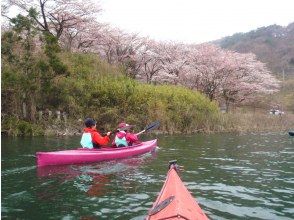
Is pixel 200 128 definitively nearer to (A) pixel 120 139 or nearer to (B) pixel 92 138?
(A) pixel 120 139

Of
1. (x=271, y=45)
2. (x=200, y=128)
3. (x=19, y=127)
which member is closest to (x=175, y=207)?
(x=19, y=127)

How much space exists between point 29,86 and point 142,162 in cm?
1045

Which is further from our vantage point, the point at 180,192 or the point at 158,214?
the point at 180,192

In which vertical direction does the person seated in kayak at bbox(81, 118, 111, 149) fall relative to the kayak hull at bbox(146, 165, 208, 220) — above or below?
above

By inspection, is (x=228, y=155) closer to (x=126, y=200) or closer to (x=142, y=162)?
(x=142, y=162)

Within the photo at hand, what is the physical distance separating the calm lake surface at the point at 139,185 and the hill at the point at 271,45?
57.1 metres

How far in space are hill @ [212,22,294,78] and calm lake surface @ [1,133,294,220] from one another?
187 ft

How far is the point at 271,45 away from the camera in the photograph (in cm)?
7606

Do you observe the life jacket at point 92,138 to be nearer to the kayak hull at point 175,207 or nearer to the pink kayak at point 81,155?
the pink kayak at point 81,155

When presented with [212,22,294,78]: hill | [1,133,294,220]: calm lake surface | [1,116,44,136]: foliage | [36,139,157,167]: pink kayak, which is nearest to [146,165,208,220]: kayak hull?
[1,133,294,220]: calm lake surface

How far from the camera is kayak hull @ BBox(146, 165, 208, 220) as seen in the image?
481cm

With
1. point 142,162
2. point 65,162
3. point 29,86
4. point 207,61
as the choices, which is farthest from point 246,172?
point 207,61

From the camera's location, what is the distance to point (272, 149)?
52.7ft

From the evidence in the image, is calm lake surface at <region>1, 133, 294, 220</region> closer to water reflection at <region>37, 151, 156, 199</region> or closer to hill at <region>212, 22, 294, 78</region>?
water reflection at <region>37, 151, 156, 199</region>
